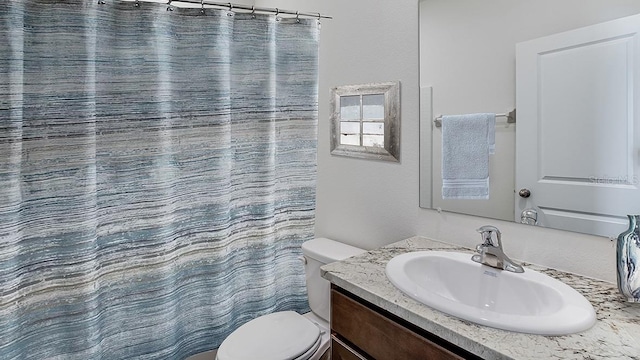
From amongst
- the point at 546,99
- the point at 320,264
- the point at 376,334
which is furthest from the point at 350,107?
the point at 376,334

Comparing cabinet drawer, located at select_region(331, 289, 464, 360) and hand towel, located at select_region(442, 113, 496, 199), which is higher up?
hand towel, located at select_region(442, 113, 496, 199)

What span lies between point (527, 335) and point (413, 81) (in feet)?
3.61

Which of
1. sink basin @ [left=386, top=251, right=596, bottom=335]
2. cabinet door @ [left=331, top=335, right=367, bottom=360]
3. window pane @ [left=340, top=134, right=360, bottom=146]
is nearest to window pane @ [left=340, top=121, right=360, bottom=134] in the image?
window pane @ [left=340, top=134, right=360, bottom=146]

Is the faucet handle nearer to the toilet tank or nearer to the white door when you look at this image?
the white door

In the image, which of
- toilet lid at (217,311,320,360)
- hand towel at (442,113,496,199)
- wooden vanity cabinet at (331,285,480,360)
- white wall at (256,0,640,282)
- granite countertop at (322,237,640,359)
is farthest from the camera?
toilet lid at (217,311,320,360)

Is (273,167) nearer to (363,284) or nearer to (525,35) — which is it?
(363,284)

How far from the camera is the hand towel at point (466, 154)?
137 cm

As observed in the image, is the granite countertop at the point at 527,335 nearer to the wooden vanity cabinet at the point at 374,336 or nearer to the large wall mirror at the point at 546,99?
the wooden vanity cabinet at the point at 374,336

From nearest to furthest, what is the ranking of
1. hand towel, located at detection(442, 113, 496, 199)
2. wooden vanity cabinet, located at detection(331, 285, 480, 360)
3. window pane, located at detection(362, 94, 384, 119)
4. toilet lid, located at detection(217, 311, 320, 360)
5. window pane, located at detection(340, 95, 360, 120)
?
wooden vanity cabinet, located at detection(331, 285, 480, 360)
hand towel, located at detection(442, 113, 496, 199)
toilet lid, located at detection(217, 311, 320, 360)
window pane, located at detection(362, 94, 384, 119)
window pane, located at detection(340, 95, 360, 120)

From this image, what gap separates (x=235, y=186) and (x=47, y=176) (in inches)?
29.8

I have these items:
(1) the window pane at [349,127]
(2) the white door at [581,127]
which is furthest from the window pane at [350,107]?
(2) the white door at [581,127]

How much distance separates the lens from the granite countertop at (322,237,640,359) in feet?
2.61

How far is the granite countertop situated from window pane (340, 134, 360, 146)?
2.73ft

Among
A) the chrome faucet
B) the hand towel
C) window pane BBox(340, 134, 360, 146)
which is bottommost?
the chrome faucet
